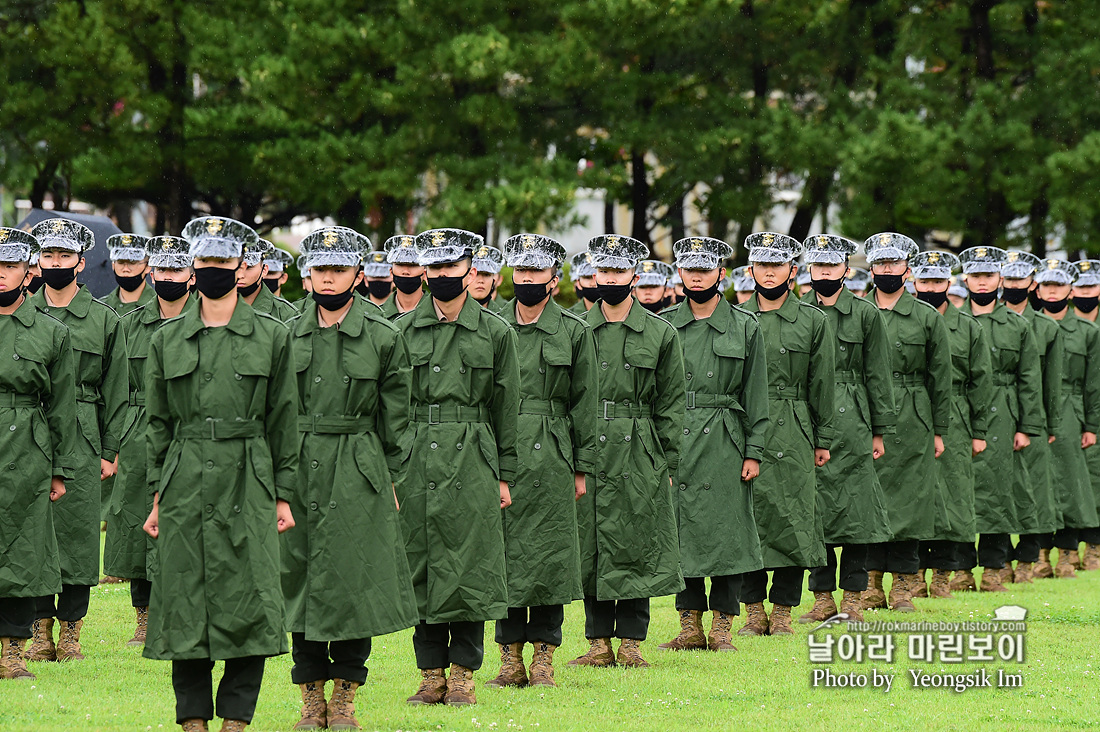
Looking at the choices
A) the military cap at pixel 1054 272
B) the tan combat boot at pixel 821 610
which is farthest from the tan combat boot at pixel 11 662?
the military cap at pixel 1054 272

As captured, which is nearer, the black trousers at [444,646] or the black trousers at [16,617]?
the black trousers at [444,646]

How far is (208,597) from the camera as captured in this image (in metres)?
7.59

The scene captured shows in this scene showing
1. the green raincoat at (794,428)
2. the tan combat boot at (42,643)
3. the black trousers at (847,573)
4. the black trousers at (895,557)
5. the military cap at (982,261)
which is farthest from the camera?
the military cap at (982,261)

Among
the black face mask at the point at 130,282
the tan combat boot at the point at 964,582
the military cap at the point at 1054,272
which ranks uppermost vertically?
the military cap at the point at 1054,272

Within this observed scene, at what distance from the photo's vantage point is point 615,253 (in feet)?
35.3

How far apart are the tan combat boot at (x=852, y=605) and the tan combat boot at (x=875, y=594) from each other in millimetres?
534

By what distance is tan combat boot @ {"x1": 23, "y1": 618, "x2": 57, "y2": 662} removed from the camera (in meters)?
10.8

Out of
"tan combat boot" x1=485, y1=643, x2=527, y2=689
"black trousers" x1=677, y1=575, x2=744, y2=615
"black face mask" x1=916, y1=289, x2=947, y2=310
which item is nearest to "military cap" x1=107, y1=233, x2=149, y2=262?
"tan combat boot" x1=485, y1=643, x2=527, y2=689

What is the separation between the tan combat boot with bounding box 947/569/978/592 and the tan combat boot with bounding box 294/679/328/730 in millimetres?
7913

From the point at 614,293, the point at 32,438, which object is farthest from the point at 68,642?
the point at 614,293

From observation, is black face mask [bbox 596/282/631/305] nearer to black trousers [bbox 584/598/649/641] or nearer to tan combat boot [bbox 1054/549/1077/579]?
black trousers [bbox 584/598/649/641]

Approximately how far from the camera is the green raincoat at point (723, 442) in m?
11.3

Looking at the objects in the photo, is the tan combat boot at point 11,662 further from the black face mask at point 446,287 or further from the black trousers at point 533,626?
the black face mask at point 446,287

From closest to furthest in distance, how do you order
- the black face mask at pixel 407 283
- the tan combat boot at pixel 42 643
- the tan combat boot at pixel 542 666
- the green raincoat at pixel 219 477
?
the green raincoat at pixel 219 477
the tan combat boot at pixel 542 666
the tan combat boot at pixel 42 643
the black face mask at pixel 407 283
